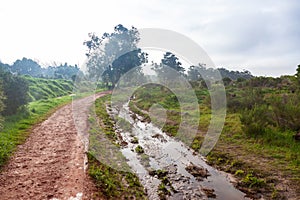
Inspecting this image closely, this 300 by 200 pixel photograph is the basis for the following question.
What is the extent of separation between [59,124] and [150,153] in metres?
7.95

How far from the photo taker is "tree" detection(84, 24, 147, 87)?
4562 cm

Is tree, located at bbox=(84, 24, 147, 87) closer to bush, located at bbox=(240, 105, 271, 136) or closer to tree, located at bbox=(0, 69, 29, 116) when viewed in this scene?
tree, located at bbox=(0, 69, 29, 116)

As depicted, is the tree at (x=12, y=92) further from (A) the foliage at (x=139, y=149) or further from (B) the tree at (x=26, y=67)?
(B) the tree at (x=26, y=67)

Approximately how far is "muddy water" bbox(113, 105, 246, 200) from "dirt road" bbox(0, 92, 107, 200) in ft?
6.72

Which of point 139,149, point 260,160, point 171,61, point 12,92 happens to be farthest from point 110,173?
point 171,61

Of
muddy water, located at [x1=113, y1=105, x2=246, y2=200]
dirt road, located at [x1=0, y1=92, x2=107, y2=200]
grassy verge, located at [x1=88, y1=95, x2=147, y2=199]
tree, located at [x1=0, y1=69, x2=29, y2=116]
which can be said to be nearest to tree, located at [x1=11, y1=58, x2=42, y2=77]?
tree, located at [x1=0, y1=69, x2=29, y2=116]

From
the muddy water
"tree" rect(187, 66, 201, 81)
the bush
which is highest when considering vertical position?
"tree" rect(187, 66, 201, 81)

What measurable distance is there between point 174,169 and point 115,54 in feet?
129

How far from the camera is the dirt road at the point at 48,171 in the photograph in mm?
6537

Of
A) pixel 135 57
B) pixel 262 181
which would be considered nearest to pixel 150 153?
pixel 262 181

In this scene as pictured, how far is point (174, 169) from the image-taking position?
9109mm

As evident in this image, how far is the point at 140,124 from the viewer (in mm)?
17953

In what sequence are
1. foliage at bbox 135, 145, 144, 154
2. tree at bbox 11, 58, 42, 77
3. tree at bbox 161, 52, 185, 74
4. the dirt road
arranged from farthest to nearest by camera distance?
tree at bbox 11, 58, 42, 77, tree at bbox 161, 52, 185, 74, foliage at bbox 135, 145, 144, 154, the dirt road

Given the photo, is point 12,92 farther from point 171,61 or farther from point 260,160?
point 171,61
